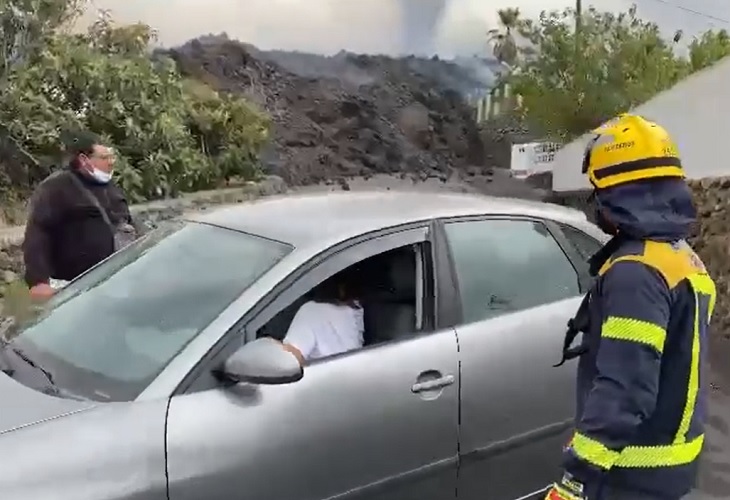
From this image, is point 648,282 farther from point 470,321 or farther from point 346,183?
point 346,183

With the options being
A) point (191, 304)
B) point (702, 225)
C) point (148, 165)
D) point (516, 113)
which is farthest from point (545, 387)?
point (516, 113)

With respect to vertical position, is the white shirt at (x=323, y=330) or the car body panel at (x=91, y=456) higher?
the white shirt at (x=323, y=330)

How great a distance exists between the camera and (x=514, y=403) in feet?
11.6

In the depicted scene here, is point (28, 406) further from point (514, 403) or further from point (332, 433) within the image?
point (514, 403)

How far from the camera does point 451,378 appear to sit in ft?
10.9

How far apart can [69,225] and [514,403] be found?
295 cm

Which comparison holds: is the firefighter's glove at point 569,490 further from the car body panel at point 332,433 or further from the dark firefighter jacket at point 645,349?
the car body panel at point 332,433

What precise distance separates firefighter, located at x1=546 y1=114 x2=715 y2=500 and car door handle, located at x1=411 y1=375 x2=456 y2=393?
89cm

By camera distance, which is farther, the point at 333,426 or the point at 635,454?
the point at 333,426

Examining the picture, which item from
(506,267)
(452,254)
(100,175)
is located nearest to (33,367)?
(452,254)

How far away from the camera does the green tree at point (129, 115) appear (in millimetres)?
10125

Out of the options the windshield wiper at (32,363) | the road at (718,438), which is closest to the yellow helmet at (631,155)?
the windshield wiper at (32,363)

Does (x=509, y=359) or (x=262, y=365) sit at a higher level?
(x=262, y=365)

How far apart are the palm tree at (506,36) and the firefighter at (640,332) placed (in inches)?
514
